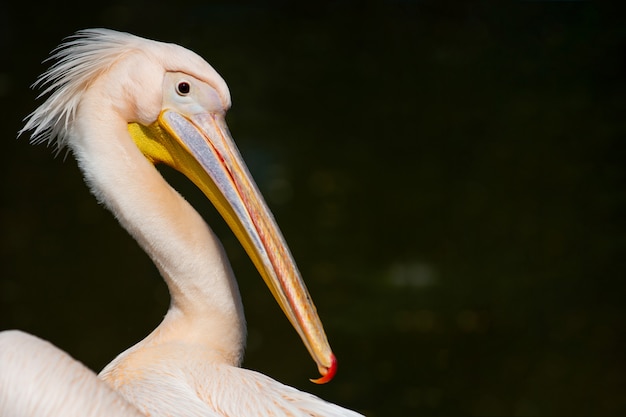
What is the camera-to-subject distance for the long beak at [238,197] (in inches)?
100

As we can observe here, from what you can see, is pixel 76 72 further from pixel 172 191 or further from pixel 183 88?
pixel 172 191

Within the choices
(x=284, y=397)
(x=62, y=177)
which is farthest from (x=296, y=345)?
(x=284, y=397)

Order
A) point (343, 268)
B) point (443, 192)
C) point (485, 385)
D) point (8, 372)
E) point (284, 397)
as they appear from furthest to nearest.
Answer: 1. point (443, 192)
2. point (343, 268)
3. point (485, 385)
4. point (284, 397)
5. point (8, 372)

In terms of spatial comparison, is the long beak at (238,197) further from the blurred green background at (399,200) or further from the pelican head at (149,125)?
the blurred green background at (399,200)

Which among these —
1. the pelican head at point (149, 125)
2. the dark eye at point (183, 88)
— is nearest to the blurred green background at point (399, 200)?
the pelican head at point (149, 125)

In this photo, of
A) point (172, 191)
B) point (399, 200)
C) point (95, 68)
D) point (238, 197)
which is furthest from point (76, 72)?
point (399, 200)

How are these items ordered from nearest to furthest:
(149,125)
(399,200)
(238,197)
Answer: (238,197) < (149,125) < (399,200)

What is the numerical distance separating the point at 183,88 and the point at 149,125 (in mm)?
155

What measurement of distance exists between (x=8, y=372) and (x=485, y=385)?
3.56m

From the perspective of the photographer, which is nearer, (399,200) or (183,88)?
(183,88)

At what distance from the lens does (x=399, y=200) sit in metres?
7.30

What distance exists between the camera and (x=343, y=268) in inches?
259

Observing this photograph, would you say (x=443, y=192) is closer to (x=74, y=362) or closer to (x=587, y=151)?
(x=587, y=151)

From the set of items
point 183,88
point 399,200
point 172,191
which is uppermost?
point 183,88
